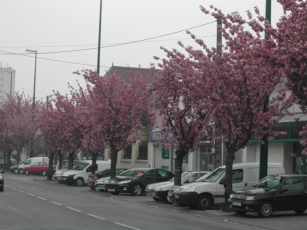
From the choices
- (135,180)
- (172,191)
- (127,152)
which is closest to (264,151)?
(172,191)

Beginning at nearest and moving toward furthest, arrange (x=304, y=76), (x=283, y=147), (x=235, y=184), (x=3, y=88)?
(x=304, y=76) → (x=235, y=184) → (x=283, y=147) → (x=3, y=88)

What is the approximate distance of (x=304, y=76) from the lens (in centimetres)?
1248

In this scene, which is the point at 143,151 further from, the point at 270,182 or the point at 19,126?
the point at 270,182

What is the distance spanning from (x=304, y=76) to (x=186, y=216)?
813cm

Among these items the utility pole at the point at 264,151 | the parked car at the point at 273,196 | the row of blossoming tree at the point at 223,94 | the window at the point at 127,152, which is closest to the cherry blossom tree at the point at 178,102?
the row of blossoming tree at the point at 223,94

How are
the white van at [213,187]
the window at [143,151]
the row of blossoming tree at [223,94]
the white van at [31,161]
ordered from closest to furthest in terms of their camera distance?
the row of blossoming tree at [223,94] < the white van at [213,187] < the window at [143,151] < the white van at [31,161]

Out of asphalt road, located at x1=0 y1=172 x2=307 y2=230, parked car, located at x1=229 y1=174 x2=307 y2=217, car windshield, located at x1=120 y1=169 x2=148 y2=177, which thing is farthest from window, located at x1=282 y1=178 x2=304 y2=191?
car windshield, located at x1=120 y1=169 x2=148 y2=177

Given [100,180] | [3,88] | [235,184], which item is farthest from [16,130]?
[3,88]

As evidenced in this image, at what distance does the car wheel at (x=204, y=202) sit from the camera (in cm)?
2116

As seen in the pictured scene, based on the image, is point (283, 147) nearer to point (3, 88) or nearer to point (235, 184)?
point (235, 184)

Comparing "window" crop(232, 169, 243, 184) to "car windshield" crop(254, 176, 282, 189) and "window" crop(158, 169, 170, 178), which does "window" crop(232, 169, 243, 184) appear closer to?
"car windshield" crop(254, 176, 282, 189)

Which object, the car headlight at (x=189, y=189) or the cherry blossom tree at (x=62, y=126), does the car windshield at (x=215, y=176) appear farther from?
the cherry blossom tree at (x=62, y=126)

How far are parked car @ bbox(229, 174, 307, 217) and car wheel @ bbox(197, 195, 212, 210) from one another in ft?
6.17

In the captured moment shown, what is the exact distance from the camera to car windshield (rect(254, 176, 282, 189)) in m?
19.2
